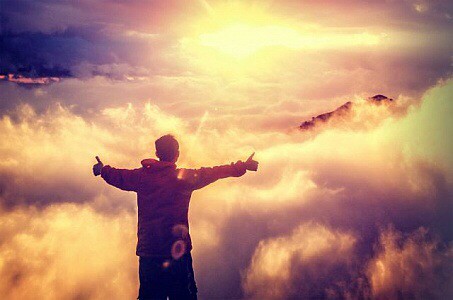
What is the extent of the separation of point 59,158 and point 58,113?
6.86 m

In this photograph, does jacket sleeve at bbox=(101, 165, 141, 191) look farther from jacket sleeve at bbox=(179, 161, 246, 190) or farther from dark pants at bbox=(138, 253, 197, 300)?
dark pants at bbox=(138, 253, 197, 300)

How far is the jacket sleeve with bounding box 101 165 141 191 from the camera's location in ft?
8.32

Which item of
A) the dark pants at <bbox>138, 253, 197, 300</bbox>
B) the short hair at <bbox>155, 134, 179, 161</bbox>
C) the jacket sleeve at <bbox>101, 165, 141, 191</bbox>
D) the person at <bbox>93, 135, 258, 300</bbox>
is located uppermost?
the short hair at <bbox>155, 134, 179, 161</bbox>

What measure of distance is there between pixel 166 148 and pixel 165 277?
0.92m

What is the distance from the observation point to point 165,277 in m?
2.55

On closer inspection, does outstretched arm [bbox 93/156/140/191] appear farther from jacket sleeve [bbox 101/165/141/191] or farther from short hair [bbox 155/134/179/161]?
short hair [bbox 155/134/179/161]

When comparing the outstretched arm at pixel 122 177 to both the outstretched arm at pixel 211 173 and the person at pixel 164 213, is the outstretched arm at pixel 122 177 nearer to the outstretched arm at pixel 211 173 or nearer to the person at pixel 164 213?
the person at pixel 164 213

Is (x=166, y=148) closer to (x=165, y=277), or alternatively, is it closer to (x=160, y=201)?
(x=160, y=201)

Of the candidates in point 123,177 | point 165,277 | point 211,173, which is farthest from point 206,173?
point 165,277

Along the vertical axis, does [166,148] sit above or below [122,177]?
above

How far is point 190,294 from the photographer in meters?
2.61

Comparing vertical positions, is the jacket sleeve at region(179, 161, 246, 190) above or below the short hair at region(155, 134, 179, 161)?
below

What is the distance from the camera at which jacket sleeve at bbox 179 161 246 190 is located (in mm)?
2549

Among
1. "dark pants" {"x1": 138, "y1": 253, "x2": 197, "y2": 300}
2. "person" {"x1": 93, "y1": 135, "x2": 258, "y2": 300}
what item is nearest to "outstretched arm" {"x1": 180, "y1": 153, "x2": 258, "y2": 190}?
"person" {"x1": 93, "y1": 135, "x2": 258, "y2": 300}
